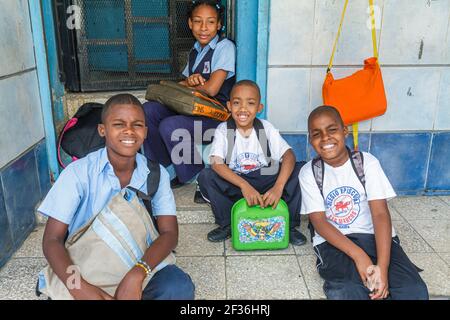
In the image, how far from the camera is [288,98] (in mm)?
3277

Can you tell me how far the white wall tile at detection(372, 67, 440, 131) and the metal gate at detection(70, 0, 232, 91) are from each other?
180 cm

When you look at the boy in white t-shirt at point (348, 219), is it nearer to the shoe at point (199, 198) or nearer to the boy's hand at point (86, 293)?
the shoe at point (199, 198)

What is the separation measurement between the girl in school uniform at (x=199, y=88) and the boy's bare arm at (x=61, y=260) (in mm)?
1228

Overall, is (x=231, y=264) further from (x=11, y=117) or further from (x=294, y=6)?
(x=294, y=6)

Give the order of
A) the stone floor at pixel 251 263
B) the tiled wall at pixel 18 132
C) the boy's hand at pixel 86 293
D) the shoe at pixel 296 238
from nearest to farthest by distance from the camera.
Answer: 1. the boy's hand at pixel 86 293
2. the stone floor at pixel 251 263
3. the tiled wall at pixel 18 132
4. the shoe at pixel 296 238

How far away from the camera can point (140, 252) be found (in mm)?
1995

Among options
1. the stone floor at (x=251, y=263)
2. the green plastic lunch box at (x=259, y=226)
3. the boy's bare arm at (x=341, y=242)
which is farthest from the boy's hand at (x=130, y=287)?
the boy's bare arm at (x=341, y=242)

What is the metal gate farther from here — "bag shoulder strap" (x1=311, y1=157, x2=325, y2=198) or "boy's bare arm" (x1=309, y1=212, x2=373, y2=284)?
"boy's bare arm" (x1=309, y1=212, x2=373, y2=284)

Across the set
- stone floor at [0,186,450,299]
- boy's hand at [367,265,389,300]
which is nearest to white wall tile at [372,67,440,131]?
stone floor at [0,186,450,299]

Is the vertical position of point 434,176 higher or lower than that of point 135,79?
lower

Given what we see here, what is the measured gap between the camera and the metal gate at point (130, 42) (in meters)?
3.86

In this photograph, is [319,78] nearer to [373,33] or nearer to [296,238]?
[373,33]
